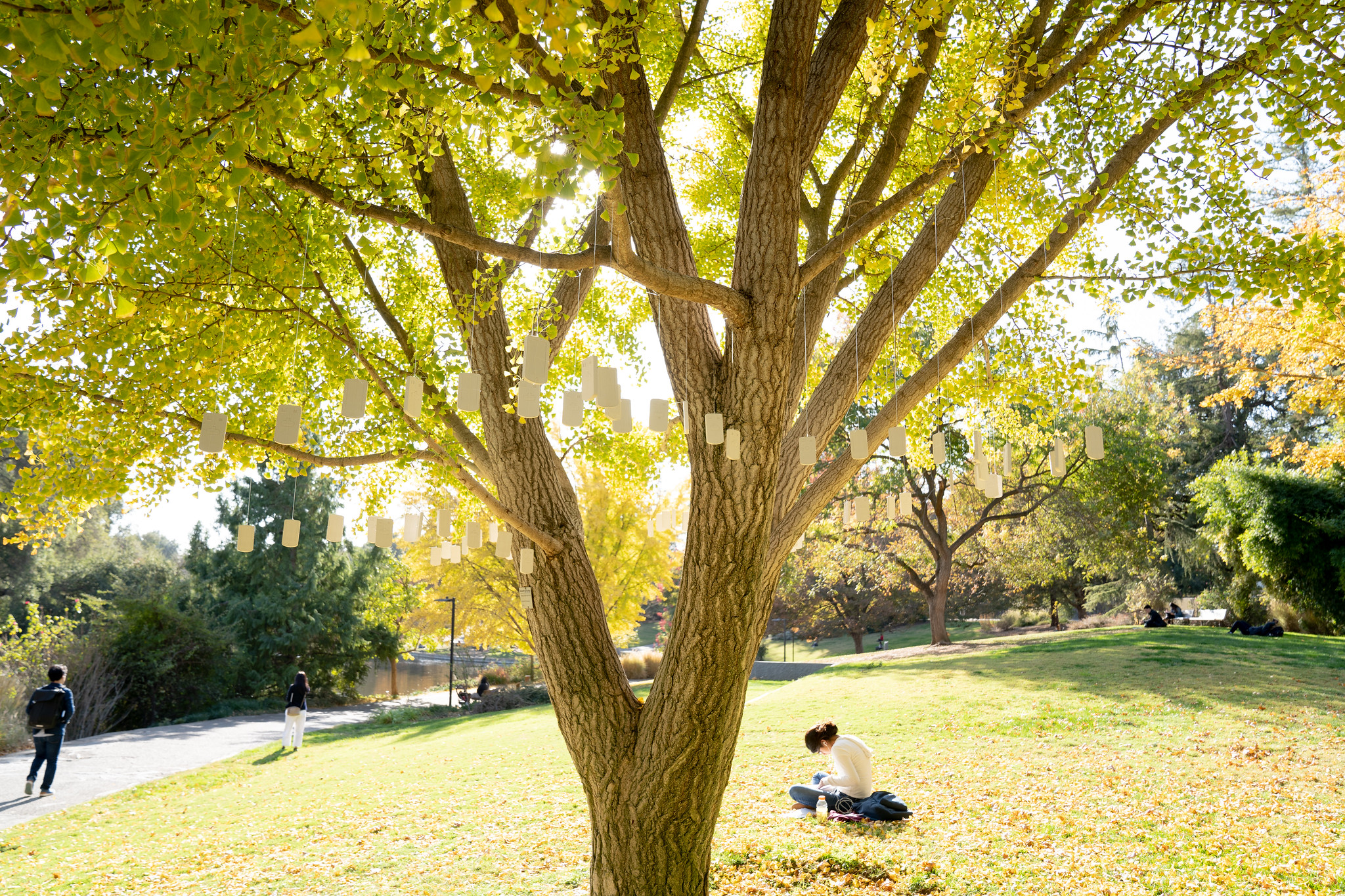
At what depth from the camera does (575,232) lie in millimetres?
6602

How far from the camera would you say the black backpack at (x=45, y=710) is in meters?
8.92

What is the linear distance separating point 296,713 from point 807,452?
1173 centimetres

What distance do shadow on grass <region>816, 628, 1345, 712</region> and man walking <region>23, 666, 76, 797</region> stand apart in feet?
41.5

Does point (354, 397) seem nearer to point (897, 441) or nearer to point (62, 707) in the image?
point (897, 441)

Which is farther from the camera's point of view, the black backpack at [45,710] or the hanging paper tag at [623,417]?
the black backpack at [45,710]

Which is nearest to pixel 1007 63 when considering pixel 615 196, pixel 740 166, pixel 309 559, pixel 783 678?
pixel 615 196

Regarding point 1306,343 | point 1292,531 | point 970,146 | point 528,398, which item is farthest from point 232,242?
point 1292,531

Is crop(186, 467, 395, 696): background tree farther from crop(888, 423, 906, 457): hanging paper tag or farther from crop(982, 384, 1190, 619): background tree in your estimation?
crop(888, 423, 906, 457): hanging paper tag

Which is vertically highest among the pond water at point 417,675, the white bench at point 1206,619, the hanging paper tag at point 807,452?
the hanging paper tag at point 807,452

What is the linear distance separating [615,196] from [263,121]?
1.51 meters

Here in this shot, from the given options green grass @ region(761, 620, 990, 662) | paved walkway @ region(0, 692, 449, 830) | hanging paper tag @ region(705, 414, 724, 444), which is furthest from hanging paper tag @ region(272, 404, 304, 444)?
green grass @ region(761, 620, 990, 662)

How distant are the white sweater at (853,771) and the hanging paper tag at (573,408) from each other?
3730 millimetres

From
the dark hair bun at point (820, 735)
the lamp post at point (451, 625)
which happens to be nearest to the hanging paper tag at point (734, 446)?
the dark hair bun at point (820, 735)

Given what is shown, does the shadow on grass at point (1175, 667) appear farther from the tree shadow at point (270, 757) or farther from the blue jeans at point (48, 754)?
the blue jeans at point (48, 754)
